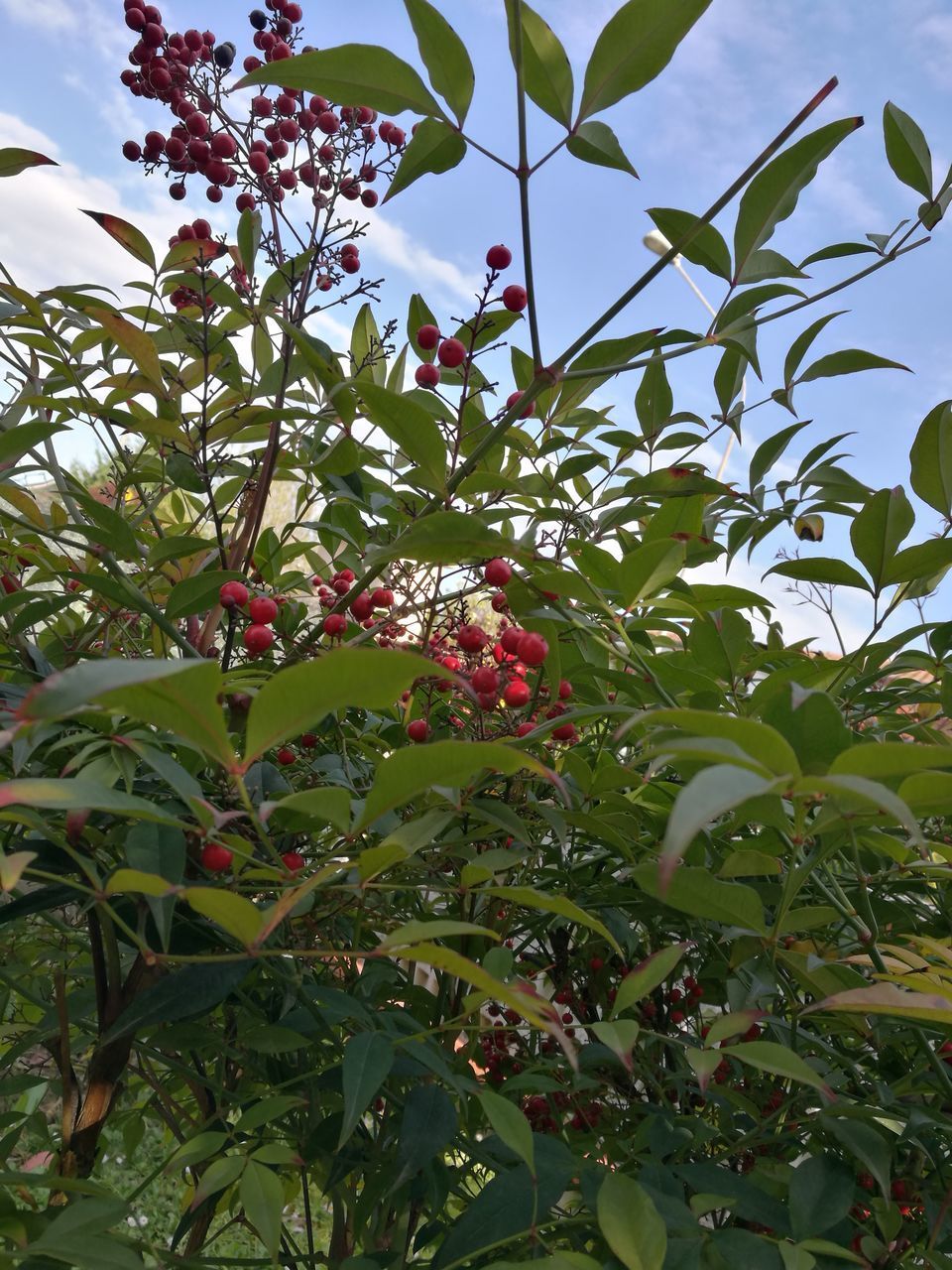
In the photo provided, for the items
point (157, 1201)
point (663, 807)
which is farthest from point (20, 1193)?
point (157, 1201)

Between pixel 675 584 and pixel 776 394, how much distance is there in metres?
0.18

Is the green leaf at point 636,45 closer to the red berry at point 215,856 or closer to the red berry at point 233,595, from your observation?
the red berry at point 233,595

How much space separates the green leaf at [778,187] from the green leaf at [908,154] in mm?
120

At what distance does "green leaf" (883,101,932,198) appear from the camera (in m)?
0.67

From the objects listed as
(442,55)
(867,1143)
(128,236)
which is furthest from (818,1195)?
(128,236)

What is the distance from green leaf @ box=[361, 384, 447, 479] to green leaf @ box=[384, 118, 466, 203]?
0.46 ft

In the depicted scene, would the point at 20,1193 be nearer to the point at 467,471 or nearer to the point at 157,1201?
the point at 467,471

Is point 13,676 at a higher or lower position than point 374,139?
lower

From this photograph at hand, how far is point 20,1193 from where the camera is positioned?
0.70 metres

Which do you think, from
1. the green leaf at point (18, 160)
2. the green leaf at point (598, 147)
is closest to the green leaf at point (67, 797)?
the green leaf at point (598, 147)

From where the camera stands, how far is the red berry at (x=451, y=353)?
723 mm

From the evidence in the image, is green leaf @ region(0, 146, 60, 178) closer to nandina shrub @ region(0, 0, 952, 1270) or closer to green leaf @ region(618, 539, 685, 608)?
nandina shrub @ region(0, 0, 952, 1270)

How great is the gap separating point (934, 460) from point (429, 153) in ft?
1.29

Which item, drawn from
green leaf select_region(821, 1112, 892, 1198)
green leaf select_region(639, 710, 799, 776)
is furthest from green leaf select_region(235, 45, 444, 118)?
green leaf select_region(821, 1112, 892, 1198)
